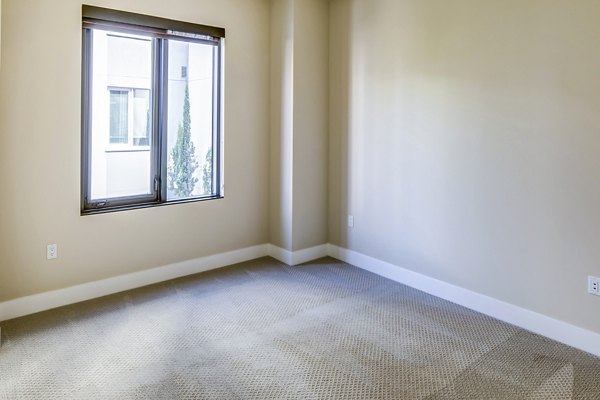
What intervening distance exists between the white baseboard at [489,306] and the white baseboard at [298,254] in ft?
1.03

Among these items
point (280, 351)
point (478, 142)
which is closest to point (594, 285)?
point (478, 142)

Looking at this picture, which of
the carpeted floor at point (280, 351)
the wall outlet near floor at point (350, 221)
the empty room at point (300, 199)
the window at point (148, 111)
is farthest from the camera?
the wall outlet near floor at point (350, 221)

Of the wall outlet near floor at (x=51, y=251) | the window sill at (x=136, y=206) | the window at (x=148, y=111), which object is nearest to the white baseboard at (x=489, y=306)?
the window sill at (x=136, y=206)

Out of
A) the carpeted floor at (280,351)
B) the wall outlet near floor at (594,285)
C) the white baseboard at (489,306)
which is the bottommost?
the carpeted floor at (280,351)

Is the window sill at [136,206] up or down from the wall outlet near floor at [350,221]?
up

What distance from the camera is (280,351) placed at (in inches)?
103

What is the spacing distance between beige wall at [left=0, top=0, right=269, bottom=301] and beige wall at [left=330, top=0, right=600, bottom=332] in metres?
1.36

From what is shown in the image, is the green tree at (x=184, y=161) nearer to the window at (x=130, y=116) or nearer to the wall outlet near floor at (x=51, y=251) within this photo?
the window at (x=130, y=116)

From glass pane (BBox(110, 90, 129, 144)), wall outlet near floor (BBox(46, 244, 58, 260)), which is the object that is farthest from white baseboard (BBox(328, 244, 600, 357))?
wall outlet near floor (BBox(46, 244, 58, 260))

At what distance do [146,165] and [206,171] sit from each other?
0.59 m

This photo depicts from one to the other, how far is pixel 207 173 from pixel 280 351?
6.76 feet

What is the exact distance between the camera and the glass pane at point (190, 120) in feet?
12.6

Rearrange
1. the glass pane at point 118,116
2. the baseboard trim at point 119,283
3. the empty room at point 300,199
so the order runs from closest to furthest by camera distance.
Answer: the empty room at point 300,199 < the baseboard trim at point 119,283 < the glass pane at point 118,116

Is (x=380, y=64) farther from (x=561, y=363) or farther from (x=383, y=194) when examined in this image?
(x=561, y=363)
